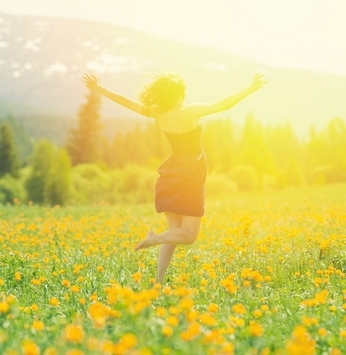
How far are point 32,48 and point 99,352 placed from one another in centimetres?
16714

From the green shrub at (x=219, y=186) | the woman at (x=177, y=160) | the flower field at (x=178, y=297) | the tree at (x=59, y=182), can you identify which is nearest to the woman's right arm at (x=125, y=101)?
the woman at (x=177, y=160)

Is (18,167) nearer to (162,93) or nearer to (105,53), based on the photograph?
(162,93)

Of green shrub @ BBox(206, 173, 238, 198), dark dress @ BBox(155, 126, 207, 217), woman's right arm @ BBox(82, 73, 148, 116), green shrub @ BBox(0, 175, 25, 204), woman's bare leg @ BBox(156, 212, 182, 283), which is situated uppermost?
woman's right arm @ BBox(82, 73, 148, 116)

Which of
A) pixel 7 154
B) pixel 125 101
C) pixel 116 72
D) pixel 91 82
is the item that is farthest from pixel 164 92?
pixel 116 72

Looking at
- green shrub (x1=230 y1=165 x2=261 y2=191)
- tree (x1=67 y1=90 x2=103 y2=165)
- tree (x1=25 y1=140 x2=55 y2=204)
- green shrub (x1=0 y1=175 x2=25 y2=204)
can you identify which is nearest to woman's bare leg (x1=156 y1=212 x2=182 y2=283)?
tree (x1=25 y1=140 x2=55 y2=204)

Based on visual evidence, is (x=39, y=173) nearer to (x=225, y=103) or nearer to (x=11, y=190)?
(x=11, y=190)

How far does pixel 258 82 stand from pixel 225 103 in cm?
44

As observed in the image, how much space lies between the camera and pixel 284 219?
11.4 m

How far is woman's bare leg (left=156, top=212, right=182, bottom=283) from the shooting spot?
5.91 m

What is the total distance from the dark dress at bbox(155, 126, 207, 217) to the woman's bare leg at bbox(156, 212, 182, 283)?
4.9 inches

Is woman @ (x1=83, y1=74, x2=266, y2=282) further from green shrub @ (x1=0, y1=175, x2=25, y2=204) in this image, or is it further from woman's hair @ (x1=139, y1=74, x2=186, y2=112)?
green shrub @ (x1=0, y1=175, x2=25, y2=204)

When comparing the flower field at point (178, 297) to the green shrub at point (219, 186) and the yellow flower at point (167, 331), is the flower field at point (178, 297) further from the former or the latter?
the green shrub at point (219, 186)

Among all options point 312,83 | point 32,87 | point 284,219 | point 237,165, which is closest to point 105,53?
point 32,87

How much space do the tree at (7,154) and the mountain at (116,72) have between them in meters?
79.5
